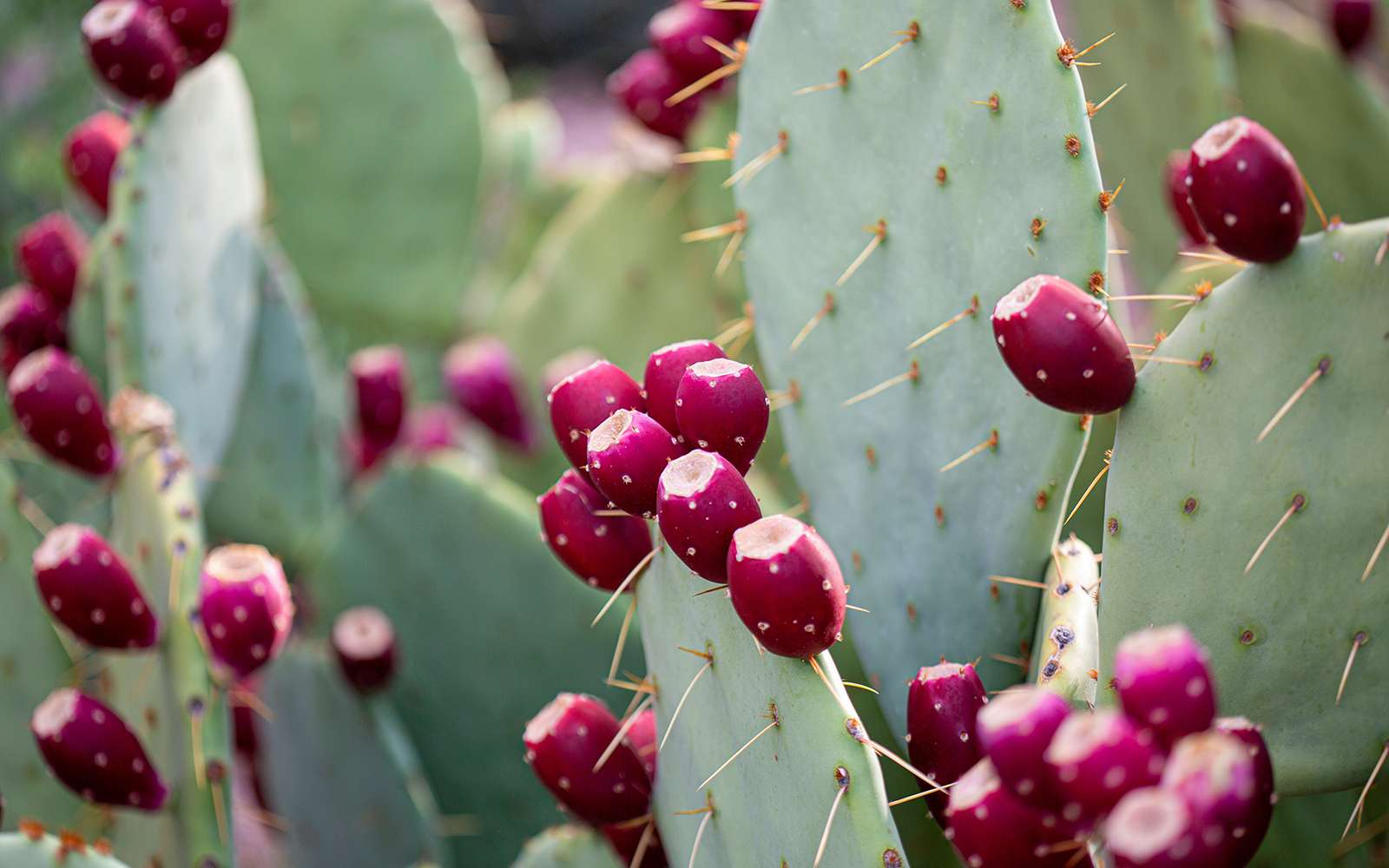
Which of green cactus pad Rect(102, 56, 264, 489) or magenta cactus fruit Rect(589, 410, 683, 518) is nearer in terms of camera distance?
magenta cactus fruit Rect(589, 410, 683, 518)

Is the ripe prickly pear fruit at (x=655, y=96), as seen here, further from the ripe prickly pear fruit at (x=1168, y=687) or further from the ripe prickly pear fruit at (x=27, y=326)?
the ripe prickly pear fruit at (x=1168, y=687)

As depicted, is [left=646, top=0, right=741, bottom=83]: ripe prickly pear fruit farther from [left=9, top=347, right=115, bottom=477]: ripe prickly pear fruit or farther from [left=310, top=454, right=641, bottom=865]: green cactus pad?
[left=9, top=347, right=115, bottom=477]: ripe prickly pear fruit

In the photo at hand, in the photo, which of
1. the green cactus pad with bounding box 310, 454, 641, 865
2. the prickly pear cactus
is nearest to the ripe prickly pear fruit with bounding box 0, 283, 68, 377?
the green cactus pad with bounding box 310, 454, 641, 865

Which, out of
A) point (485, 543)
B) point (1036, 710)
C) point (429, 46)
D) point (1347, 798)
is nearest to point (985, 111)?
point (1036, 710)

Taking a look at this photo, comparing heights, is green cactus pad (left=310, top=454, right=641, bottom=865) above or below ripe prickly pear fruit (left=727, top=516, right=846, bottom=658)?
below

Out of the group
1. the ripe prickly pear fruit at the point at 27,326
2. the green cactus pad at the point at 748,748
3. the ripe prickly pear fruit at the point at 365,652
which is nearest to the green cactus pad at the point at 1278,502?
the green cactus pad at the point at 748,748

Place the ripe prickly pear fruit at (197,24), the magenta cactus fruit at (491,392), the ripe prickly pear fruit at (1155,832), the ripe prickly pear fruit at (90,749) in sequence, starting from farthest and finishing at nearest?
the magenta cactus fruit at (491,392), the ripe prickly pear fruit at (197,24), the ripe prickly pear fruit at (90,749), the ripe prickly pear fruit at (1155,832)

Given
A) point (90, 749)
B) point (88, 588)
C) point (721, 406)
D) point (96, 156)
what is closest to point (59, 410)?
point (88, 588)

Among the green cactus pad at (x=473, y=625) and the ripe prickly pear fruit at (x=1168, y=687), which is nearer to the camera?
the ripe prickly pear fruit at (x=1168, y=687)
